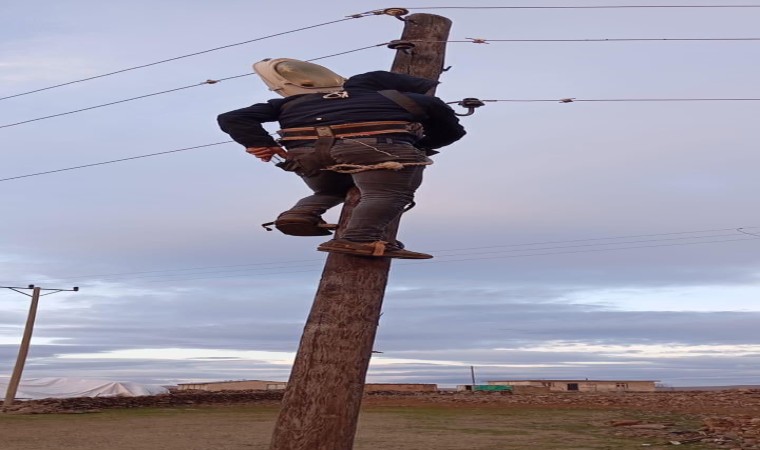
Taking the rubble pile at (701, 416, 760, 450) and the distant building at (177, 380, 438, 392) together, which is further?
the distant building at (177, 380, 438, 392)

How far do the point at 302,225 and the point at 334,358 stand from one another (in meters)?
0.99

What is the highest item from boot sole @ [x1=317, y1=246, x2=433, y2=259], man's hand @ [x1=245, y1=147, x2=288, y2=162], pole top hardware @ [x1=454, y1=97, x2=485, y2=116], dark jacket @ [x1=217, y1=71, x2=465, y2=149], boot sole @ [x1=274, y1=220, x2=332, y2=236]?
pole top hardware @ [x1=454, y1=97, x2=485, y2=116]

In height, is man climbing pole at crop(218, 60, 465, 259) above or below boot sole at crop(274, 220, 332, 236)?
above

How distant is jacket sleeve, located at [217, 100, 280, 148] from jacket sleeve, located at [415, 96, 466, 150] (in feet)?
3.41

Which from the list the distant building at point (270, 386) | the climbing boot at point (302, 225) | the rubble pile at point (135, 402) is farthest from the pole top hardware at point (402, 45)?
the distant building at point (270, 386)

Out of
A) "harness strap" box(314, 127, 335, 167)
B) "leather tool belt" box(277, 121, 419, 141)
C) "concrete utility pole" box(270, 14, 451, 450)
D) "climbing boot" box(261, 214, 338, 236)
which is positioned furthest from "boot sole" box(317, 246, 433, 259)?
"leather tool belt" box(277, 121, 419, 141)

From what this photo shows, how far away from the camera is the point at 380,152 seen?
560 centimetres

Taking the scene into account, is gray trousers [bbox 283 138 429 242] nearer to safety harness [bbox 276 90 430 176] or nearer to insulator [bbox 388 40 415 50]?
safety harness [bbox 276 90 430 176]

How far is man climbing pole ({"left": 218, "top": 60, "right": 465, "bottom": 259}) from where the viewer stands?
5.63 metres

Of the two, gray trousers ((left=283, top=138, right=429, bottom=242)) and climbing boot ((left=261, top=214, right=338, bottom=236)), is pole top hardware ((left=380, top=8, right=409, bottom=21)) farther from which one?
climbing boot ((left=261, top=214, right=338, bottom=236))

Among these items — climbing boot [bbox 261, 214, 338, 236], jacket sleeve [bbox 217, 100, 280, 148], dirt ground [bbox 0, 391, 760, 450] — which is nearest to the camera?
jacket sleeve [bbox 217, 100, 280, 148]

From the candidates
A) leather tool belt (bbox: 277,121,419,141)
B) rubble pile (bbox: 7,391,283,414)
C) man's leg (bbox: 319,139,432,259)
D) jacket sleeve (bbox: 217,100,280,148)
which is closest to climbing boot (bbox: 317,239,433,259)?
man's leg (bbox: 319,139,432,259)

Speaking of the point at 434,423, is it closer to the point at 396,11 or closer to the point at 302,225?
the point at 396,11

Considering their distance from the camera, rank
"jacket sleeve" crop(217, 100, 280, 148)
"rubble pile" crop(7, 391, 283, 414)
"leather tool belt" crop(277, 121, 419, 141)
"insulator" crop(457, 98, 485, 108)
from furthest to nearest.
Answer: "rubble pile" crop(7, 391, 283, 414), "insulator" crop(457, 98, 485, 108), "jacket sleeve" crop(217, 100, 280, 148), "leather tool belt" crop(277, 121, 419, 141)
